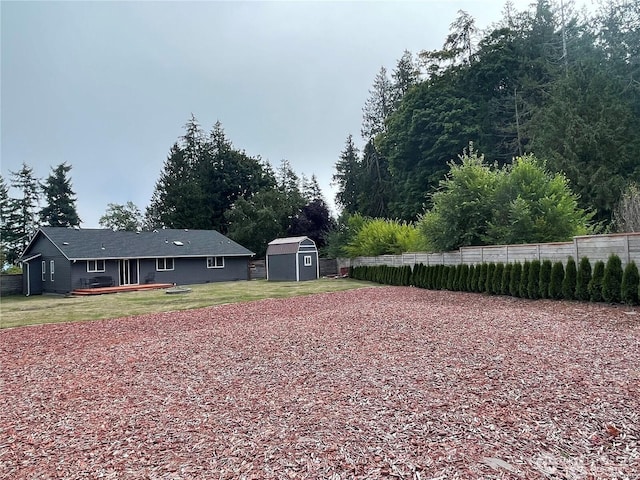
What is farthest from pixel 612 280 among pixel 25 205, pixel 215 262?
pixel 25 205

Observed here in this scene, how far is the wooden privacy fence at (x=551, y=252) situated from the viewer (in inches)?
365

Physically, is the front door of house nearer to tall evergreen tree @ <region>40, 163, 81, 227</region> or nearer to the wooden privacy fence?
the wooden privacy fence

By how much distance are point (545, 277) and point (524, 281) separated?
0.73m

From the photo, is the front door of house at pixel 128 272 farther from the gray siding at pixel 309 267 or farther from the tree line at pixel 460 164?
the tree line at pixel 460 164

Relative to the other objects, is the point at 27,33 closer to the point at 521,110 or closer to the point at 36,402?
the point at 36,402

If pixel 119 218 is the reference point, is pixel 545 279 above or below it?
below

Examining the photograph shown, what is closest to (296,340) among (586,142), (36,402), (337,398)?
(337,398)

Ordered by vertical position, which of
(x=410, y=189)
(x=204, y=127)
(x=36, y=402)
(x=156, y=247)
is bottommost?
(x=36, y=402)

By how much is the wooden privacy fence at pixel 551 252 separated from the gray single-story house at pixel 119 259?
14.5 metres

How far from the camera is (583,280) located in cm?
1009

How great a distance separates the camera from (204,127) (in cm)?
4672

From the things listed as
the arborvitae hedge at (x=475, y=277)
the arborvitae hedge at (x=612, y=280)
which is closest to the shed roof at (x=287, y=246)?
the arborvitae hedge at (x=475, y=277)

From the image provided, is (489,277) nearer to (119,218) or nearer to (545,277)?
(545,277)

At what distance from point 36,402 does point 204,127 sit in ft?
150
